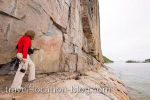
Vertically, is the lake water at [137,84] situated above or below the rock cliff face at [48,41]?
below

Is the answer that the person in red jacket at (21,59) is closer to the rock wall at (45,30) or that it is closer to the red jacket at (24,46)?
the red jacket at (24,46)

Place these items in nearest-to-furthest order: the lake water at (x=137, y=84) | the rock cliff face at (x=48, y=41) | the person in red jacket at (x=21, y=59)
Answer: the person in red jacket at (x=21, y=59)
the rock cliff face at (x=48, y=41)
the lake water at (x=137, y=84)

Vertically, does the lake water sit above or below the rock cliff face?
below

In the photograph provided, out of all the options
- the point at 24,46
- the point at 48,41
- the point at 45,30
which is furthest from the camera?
the point at 48,41

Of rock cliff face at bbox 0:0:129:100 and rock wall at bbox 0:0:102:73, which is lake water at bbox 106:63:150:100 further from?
rock wall at bbox 0:0:102:73

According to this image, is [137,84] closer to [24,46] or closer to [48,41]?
[48,41]

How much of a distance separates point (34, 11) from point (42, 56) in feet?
Result: 7.78

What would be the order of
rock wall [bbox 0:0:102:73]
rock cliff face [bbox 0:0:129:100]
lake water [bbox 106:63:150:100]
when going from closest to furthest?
rock cliff face [bbox 0:0:129:100]
rock wall [bbox 0:0:102:73]
lake water [bbox 106:63:150:100]

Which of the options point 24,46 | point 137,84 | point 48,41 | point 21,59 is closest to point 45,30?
point 48,41

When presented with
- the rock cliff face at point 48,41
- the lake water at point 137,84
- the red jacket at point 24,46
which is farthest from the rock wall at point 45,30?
the lake water at point 137,84

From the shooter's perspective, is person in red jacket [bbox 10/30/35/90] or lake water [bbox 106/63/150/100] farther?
lake water [bbox 106/63/150/100]

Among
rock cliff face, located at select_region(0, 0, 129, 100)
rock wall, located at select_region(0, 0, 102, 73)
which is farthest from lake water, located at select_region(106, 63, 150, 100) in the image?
rock wall, located at select_region(0, 0, 102, 73)

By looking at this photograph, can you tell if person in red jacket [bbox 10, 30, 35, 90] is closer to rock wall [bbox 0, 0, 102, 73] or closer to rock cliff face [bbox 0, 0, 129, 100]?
rock cliff face [bbox 0, 0, 129, 100]

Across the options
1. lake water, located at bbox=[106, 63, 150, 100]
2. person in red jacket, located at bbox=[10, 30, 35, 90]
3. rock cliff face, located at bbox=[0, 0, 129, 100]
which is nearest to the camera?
person in red jacket, located at bbox=[10, 30, 35, 90]
